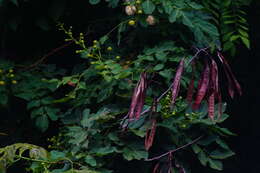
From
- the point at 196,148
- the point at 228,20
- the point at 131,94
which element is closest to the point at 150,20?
the point at 131,94

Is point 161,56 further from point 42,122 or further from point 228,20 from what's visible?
point 42,122

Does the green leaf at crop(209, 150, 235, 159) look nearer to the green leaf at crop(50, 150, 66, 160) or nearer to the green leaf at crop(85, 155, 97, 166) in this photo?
the green leaf at crop(85, 155, 97, 166)

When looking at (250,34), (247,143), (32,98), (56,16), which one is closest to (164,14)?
(56,16)

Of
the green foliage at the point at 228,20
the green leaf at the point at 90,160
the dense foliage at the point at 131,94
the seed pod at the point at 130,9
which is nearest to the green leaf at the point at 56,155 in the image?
the dense foliage at the point at 131,94

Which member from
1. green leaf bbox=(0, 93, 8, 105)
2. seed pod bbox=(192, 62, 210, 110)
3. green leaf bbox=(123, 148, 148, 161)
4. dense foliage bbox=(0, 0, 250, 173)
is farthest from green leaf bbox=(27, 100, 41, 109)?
seed pod bbox=(192, 62, 210, 110)

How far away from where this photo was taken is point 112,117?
2098mm

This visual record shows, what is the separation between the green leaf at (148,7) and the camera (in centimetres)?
217

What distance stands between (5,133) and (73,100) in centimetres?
45

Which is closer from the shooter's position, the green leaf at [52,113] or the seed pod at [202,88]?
the seed pod at [202,88]

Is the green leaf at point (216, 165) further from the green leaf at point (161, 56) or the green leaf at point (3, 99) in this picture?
the green leaf at point (3, 99)

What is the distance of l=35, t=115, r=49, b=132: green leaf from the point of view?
7.54 ft

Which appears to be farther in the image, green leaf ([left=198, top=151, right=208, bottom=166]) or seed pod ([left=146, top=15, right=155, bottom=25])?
seed pod ([left=146, top=15, right=155, bottom=25])

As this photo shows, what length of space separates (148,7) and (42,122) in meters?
0.75

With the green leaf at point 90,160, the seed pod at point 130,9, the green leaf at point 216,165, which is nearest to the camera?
→ the green leaf at point 90,160
